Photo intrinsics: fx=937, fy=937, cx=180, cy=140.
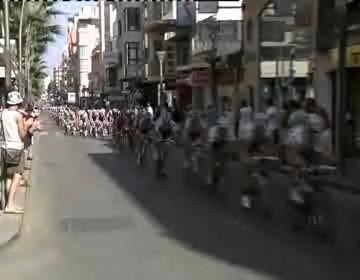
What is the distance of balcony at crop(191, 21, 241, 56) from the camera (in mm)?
40562

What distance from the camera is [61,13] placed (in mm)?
49562

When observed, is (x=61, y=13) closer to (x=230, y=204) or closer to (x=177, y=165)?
(x=177, y=165)

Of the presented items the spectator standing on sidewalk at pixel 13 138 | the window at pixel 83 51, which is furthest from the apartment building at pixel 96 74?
the spectator standing on sidewalk at pixel 13 138

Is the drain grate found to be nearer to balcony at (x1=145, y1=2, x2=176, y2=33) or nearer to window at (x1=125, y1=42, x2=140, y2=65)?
balcony at (x1=145, y1=2, x2=176, y2=33)

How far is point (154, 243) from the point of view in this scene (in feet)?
35.8

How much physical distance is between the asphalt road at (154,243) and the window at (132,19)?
208 ft

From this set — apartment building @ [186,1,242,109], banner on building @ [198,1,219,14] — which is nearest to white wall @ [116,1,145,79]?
apartment building @ [186,1,242,109]

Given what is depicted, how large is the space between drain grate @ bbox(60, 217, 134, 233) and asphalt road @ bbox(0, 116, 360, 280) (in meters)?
0.01

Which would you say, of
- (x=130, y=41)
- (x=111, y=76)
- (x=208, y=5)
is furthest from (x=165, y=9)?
(x=111, y=76)

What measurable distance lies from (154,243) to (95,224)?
2084 mm

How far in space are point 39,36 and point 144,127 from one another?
32.7 meters

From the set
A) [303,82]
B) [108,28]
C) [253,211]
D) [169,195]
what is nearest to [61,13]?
[303,82]

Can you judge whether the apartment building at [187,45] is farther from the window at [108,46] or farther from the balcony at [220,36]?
the window at [108,46]

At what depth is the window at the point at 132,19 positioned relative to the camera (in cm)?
8056
